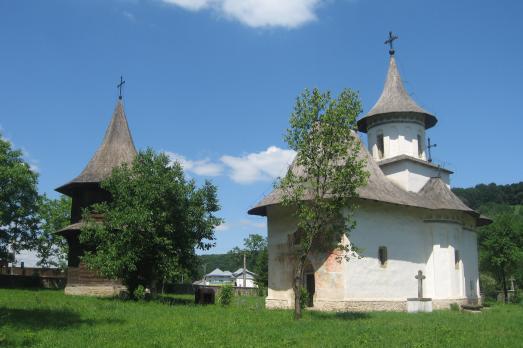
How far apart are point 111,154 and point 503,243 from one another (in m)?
25.5

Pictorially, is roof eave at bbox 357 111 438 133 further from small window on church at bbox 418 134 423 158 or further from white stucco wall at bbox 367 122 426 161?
small window on church at bbox 418 134 423 158

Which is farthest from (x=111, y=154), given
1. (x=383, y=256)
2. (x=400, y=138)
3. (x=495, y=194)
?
(x=495, y=194)

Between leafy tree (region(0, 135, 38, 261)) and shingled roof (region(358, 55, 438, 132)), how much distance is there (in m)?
23.8

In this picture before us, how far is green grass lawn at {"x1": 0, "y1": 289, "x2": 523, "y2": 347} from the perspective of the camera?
1165 centimetres

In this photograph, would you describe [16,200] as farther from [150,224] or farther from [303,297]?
[303,297]

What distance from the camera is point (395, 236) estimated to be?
24.1 meters

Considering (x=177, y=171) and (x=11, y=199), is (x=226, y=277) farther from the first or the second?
(x=177, y=171)

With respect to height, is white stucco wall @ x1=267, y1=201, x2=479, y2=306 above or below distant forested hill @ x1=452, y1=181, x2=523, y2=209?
below

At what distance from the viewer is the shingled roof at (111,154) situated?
28375 mm

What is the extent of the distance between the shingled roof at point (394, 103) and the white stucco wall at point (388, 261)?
20.1 feet

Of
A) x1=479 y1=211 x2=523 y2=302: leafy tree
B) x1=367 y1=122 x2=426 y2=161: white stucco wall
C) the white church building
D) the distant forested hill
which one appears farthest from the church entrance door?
the distant forested hill

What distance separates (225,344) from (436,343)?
4.90 m

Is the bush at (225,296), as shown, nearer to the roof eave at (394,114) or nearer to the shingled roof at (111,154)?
the shingled roof at (111,154)

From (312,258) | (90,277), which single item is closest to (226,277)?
(90,277)
